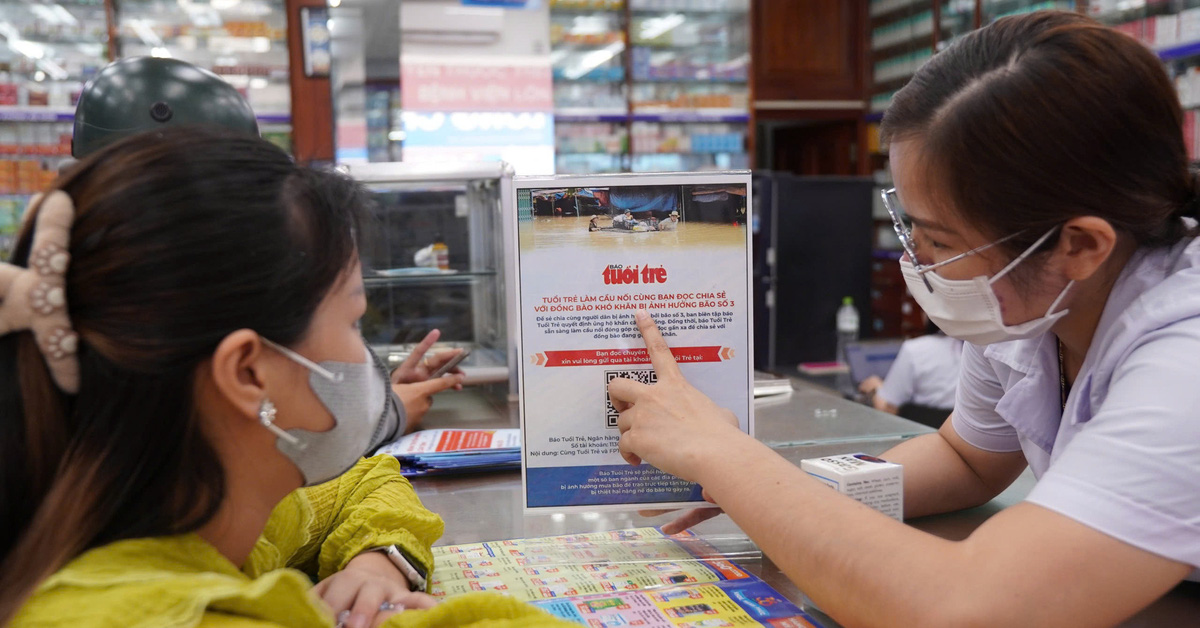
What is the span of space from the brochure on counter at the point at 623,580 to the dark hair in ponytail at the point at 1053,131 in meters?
0.47

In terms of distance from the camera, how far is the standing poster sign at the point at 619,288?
1010 mm

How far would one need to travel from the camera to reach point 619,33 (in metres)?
6.68

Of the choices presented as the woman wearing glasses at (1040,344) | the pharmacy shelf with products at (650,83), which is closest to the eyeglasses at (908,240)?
the woman wearing glasses at (1040,344)

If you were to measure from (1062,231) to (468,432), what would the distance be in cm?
111

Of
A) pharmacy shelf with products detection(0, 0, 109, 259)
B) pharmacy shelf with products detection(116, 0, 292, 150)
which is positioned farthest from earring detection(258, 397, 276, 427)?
pharmacy shelf with products detection(0, 0, 109, 259)

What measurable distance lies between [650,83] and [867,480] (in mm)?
6209

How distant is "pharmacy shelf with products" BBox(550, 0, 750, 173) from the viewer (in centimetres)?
665

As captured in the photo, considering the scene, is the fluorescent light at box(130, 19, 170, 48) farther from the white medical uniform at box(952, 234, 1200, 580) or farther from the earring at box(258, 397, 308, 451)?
the white medical uniform at box(952, 234, 1200, 580)

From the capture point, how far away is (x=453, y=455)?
4.83 feet

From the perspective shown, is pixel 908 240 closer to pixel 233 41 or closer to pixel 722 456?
pixel 722 456

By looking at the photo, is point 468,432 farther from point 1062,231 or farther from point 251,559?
point 1062,231

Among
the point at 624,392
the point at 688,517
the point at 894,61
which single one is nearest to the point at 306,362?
the point at 624,392

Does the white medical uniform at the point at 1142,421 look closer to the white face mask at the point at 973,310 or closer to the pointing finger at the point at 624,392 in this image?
the white face mask at the point at 973,310

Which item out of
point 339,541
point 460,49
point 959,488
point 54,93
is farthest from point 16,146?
point 959,488
